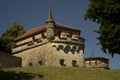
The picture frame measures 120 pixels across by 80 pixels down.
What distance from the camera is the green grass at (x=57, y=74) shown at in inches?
1523

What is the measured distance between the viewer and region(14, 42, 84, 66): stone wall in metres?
64.4

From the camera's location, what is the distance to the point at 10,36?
79938 mm

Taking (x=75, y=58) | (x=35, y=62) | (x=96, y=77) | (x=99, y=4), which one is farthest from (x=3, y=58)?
(x=99, y=4)

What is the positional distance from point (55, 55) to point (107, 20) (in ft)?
95.4

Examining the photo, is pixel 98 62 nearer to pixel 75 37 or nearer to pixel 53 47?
pixel 75 37

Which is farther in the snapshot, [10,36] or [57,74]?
[10,36]

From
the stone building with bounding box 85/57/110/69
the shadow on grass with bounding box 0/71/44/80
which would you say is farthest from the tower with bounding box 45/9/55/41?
the shadow on grass with bounding box 0/71/44/80

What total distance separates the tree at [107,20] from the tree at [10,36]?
135 ft

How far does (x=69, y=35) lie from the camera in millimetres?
68500

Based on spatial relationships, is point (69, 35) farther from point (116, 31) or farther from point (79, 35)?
point (116, 31)

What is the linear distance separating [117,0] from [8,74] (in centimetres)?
1635

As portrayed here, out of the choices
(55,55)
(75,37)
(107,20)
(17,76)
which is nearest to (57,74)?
(17,76)

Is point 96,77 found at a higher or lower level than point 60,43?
lower

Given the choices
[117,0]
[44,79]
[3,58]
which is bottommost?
[44,79]
